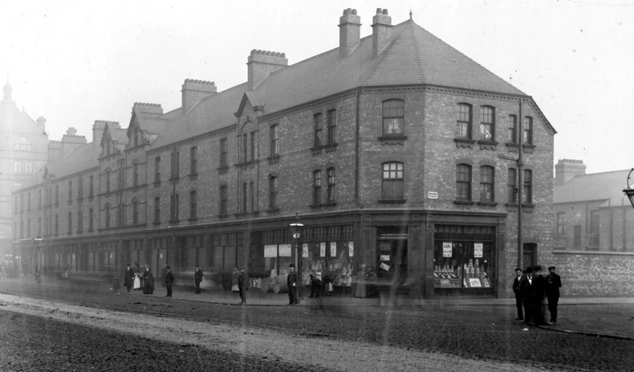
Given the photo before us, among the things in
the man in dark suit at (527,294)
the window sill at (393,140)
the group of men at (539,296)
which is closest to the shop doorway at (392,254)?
the window sill at (393,140)

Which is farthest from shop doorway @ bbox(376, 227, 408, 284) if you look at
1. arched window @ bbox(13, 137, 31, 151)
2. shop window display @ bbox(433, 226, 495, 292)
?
arched window @ bbox(13, 137, 31, 151)

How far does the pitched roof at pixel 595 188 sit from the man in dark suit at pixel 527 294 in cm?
4110

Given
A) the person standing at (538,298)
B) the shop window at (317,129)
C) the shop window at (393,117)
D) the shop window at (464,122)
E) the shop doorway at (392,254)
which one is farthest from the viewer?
the shop window at (317,129)

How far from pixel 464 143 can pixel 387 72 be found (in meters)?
4.90

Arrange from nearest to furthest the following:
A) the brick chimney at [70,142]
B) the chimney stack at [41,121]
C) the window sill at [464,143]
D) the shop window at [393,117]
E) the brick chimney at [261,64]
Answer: the shop window at [393,117] → the window sill at [464,143] → the brick chimney at [261,64] → the brick chimney at [70,142] → the chimney stack at [41,121]

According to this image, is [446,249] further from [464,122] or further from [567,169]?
[567,169]

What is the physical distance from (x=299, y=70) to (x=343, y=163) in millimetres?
10855

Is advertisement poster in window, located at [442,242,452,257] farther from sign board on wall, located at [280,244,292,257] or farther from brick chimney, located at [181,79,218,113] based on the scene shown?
brick chimney, located at [181,79,218,113]

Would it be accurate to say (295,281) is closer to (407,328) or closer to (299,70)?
(407,328)

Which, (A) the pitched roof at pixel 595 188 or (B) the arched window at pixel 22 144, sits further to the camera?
(B) the arched window at pixel 22 144

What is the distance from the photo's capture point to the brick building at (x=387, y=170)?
38469mm

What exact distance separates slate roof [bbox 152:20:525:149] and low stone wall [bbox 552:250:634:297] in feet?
30.5

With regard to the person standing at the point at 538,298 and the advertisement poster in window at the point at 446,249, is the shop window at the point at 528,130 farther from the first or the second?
the person standing at the point at 538,298

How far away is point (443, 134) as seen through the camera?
39.0m
